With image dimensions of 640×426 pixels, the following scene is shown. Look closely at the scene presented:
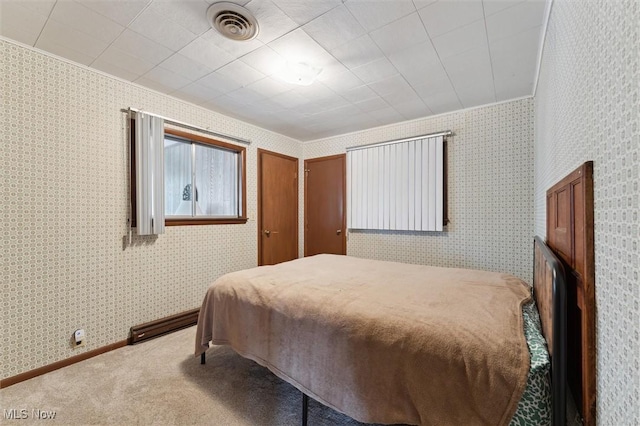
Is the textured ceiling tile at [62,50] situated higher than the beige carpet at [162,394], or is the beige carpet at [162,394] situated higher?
the textured ceiling tile at [62,50]

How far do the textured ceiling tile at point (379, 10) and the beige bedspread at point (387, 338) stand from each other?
1.81 meters

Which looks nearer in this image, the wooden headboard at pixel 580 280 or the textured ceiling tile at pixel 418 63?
the wooden headboard at pixel 580 280

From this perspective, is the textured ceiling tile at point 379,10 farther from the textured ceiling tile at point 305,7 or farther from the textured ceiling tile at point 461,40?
the textured ceiling tile at point 461,40

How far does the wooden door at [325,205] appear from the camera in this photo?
4285 mm

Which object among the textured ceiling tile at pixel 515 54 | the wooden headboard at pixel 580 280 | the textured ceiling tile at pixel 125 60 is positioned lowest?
the wooden headboard at pixel 580 280

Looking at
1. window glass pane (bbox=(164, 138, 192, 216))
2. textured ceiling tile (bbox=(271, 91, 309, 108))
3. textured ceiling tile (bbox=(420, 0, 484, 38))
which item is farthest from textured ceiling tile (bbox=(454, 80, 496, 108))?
window glass pane (bbox=(164, 138, 192, 216))

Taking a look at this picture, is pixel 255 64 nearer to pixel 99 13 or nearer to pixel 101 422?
pixel 99 13

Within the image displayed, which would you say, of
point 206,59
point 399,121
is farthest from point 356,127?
point 206,59

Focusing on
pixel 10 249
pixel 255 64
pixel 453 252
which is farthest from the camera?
pixel 453 252

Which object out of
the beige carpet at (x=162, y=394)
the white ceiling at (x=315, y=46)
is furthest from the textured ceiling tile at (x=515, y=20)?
the beige carpet at (x=162, y=394)

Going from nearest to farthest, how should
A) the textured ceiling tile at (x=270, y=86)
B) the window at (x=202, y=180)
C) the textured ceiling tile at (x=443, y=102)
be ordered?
1. the textured ceiling tile at (x=270, y=86)
2. the textured ceiling tile at (x=443, y=102)
3. the window at (x=202, y=180)

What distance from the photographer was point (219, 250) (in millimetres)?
3461

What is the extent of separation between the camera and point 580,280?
0.89 meters

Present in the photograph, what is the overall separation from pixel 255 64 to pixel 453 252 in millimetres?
3006
